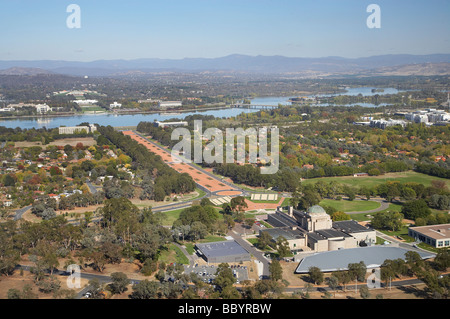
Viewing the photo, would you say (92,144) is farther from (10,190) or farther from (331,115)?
(331,115)

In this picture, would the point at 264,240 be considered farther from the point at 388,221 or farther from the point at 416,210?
the point at 416,210

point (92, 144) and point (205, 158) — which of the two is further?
point (92, 144)

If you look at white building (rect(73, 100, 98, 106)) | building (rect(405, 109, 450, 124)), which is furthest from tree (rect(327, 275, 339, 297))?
white building (rect(73, 100, 98, 106))

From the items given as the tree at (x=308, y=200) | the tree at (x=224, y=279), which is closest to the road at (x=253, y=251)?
the tree at (x=224, y=279)

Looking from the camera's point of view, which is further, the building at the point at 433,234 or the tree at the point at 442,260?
the building at the point at 433,234

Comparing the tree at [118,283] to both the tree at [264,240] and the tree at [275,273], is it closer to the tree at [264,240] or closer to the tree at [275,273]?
the tree at [275,273]

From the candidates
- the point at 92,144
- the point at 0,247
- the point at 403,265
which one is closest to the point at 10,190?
the point at 0,247
